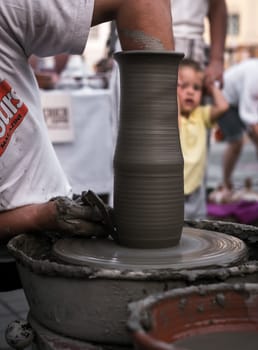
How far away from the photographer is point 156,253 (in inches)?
77.5

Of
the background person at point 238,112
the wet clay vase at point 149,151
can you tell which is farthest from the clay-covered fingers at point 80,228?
the background person at point 238,112

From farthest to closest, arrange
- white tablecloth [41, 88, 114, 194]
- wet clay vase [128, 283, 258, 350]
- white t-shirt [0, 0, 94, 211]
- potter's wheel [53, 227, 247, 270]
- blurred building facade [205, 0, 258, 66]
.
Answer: blurred building facade [205, 0, 258, 66], white tablecloth [41, 88, 114, 194], white t-shirt [0, 0, 94, 211], potter's wheel [53, 227, 247, 270], wet clay vase [128, 283, 258, 350]

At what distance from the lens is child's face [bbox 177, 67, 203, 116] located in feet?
13.9

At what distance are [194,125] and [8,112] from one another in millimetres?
2407

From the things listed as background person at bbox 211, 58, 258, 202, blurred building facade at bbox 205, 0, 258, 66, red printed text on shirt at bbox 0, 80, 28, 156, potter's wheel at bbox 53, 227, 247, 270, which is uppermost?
red printed text on shirt at bbox 0, 80, 28, 156

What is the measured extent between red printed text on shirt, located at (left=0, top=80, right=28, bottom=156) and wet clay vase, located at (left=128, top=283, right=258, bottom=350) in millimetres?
797

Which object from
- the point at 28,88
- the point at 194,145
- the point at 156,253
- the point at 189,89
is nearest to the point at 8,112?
the point at 28,88

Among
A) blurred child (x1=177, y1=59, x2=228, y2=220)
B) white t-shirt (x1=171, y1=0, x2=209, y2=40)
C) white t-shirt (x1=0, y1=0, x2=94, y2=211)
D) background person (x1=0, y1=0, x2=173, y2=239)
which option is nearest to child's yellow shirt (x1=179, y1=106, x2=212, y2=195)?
blurred child (x1=177, y1=59, x2=228, y2=220)

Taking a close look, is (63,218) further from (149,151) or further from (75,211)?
(149,151)

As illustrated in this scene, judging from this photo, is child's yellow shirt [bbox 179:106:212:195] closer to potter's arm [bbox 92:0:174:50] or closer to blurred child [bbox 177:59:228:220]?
blurred child [bbox 177:59:228:220]

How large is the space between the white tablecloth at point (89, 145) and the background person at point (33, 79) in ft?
8.98

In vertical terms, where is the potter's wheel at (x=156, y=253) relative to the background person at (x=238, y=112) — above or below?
above

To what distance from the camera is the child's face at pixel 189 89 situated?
4238mm

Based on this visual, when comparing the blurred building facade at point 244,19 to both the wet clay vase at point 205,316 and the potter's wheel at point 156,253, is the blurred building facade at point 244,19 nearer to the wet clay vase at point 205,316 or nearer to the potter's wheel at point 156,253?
the potter's wheel at point 156,253
